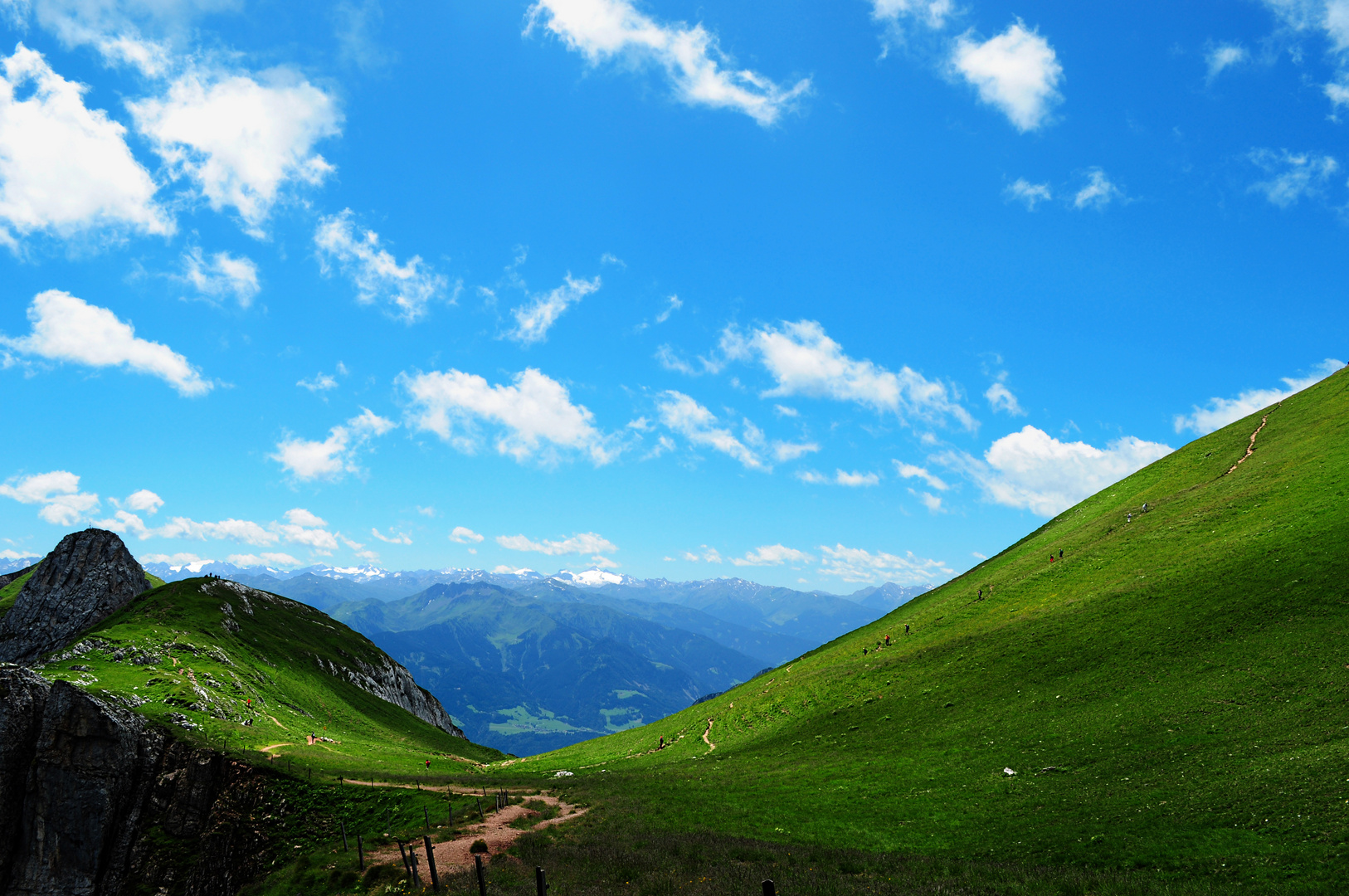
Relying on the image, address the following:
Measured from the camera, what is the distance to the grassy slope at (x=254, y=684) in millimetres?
64562

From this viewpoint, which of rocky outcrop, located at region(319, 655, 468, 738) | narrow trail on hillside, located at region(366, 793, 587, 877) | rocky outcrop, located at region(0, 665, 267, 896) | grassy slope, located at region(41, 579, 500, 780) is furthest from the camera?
rocky outcrop, located at region(319, 655, 468, 738)

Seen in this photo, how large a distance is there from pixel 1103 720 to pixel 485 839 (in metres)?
43.8

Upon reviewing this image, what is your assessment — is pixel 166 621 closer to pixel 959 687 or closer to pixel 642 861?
pixel 642 861

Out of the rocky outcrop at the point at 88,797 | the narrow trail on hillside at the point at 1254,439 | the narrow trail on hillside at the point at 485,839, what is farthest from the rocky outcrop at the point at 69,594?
the narrow trail on hillside at the point at 1254,439

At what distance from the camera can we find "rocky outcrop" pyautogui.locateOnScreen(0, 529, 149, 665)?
4409 inches

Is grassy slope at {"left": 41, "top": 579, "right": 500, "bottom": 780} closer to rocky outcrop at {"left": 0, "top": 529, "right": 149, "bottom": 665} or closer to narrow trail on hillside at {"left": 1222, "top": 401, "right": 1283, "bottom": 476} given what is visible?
rocky outcrop at {"left": 0, "top": 529, "right": 149, "bottom": 665}

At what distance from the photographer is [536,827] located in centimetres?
3950

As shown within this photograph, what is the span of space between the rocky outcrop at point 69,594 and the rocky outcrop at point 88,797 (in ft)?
249

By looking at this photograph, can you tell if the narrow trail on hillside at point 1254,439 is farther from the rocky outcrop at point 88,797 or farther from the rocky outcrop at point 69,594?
the rocky outcrop at point 69,594

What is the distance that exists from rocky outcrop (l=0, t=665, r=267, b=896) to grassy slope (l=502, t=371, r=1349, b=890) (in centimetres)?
3267

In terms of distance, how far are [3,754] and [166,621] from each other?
49793 millimetres

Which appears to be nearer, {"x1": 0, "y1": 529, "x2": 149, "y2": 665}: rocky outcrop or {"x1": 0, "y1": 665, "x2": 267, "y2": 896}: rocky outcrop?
{"x1": 0, "y1": 665, "x2": 267, "y2": 896}: rocky outcrop

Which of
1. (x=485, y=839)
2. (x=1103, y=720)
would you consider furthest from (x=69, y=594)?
(x=1103, y=720)

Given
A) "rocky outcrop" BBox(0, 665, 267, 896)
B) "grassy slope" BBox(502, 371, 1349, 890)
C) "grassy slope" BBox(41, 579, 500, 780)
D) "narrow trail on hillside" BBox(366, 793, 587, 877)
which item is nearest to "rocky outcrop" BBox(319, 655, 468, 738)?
"grassy slope" BBox(41, 579, 500, 780)
